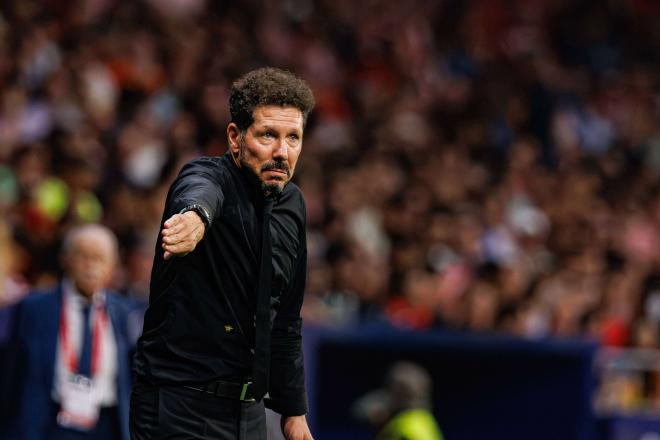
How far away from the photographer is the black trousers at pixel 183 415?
3875mm

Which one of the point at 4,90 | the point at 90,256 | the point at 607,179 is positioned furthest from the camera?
the point at 607,179

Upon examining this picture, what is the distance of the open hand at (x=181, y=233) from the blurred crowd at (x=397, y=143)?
4.82 meters

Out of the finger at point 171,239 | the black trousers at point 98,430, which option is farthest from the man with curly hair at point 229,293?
the black trousers at point 98,430

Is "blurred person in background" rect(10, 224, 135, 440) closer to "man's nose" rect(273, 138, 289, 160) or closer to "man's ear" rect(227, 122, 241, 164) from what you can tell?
"man's ear" rect(227, 122, 241, 164)

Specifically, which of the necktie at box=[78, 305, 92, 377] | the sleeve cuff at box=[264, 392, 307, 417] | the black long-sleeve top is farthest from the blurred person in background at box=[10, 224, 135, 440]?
the black long-sleeve top

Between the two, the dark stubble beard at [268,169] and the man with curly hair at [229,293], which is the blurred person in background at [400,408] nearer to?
the man with curly hair at [229,293]

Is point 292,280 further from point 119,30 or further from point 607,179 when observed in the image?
point 607,179

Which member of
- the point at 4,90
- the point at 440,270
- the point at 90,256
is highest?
the point at 4,90

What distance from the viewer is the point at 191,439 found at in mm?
3867

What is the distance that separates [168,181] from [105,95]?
1.76 meters

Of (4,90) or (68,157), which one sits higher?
(4,90)

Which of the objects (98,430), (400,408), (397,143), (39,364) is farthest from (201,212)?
(397,143)

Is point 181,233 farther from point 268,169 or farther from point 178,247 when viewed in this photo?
point 268,169

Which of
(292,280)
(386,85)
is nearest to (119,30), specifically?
(386,85)
